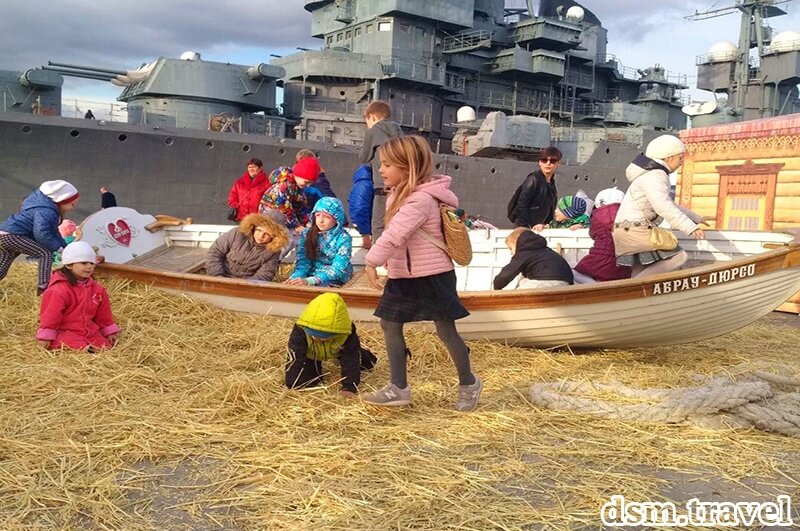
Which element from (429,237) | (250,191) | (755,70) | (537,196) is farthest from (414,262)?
(755,70)

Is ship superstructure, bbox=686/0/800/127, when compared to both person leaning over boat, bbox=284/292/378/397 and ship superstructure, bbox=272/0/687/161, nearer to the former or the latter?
ship superstructure, bbox=272/0/687/161

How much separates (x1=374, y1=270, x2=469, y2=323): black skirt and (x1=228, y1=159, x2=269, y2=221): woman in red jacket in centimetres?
558

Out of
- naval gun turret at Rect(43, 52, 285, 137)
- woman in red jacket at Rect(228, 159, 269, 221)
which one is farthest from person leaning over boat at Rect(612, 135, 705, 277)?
naval gun turret at Rect(43, 52, 285, 137)

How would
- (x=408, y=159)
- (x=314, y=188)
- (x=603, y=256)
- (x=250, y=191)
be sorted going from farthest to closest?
(x=250, y=191)
(x=314, y=188)
(x=603, y=256)
(x=408, y=159)

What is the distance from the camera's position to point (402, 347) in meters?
4.03

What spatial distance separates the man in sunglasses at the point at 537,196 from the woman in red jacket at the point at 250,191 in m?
3.63

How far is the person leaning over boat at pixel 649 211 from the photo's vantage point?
5.69 meters

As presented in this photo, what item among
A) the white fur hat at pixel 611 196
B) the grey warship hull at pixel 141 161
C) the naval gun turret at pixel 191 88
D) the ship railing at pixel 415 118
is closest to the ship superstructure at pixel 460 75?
the ship railing at pixel 415 118

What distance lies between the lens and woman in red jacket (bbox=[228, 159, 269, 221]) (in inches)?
362

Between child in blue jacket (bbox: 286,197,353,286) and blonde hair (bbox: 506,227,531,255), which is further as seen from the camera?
child in blue jacket (bbox: 286,197,353,286)

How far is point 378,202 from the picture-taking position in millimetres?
7523

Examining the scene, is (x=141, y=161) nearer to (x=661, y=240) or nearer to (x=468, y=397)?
(x=661, y=240)

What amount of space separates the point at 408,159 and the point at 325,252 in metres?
2.73

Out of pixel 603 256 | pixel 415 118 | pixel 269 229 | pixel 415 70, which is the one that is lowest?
pixel 603 256
